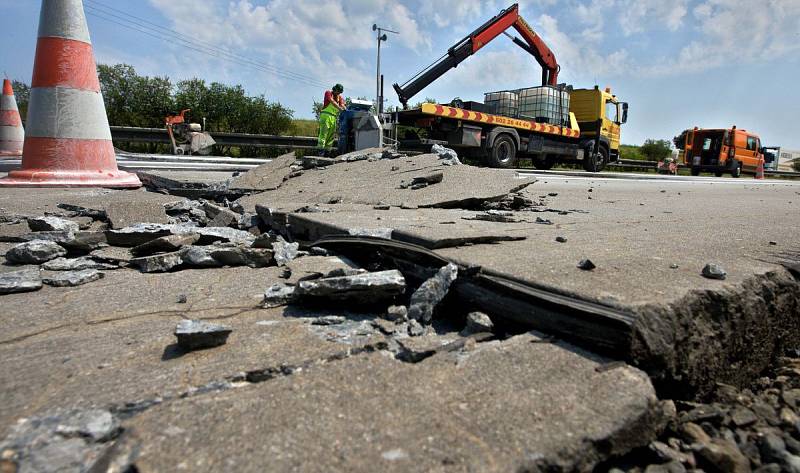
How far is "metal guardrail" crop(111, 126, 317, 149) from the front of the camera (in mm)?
16172

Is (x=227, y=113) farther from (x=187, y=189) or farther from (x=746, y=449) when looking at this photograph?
(x=746, y=449)

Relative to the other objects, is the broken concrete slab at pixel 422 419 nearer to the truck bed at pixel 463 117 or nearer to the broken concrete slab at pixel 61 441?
the broken concrete slab at pixel 61 441

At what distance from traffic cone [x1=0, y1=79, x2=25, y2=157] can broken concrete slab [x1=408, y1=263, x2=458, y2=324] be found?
1570 centimetres

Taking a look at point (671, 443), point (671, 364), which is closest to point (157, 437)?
point (671, 443)

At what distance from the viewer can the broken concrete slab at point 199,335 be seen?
4.59 ft

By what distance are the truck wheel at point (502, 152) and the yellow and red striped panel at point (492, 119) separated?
1.48 feet

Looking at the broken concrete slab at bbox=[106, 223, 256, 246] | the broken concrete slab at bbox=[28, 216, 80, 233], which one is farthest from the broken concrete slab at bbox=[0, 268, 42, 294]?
the broken concrete slab at bbox=[28, 216, 80, 233]

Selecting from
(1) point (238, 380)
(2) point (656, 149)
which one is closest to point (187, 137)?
(1) point (238, 380)

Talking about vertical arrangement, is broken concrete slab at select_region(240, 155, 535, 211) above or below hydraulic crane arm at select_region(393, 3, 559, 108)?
below

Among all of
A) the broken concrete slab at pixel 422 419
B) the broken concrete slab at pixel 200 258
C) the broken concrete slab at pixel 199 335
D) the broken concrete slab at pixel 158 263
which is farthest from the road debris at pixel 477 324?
the broken concrete slab at pixel 158 263

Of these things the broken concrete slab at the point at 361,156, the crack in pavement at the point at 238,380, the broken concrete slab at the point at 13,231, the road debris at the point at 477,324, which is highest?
the broken concrete slab at the point at 361,156

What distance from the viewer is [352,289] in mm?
1754

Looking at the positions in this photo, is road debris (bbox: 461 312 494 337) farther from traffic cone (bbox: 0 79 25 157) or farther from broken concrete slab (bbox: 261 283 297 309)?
traffic cone (bbox: 0 79 25 157)

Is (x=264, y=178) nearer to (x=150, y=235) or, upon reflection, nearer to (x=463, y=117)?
(x=150, y=235)
